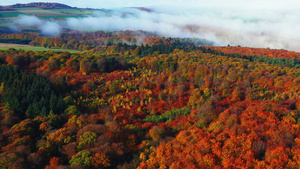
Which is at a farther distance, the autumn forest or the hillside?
the hillside

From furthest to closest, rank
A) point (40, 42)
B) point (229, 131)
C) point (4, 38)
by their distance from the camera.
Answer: point (40, 42) < point (4, 38) < point (229, 131)

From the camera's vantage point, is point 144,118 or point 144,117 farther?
point 144,117

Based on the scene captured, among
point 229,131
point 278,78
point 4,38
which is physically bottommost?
point 4,38

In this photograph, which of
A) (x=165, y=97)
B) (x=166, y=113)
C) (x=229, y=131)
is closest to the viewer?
(x=229, y=131)

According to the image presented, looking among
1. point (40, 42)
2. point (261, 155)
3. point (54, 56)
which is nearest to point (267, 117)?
point (261, 155)

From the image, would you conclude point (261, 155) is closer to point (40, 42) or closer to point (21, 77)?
point (21, 77)

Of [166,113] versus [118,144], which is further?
[166,113]

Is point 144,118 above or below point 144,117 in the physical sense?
above

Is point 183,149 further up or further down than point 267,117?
Result: further down

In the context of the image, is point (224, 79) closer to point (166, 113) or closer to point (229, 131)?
point (166, 113)

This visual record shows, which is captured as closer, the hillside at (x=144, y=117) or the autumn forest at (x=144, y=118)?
the autumn forest at (x=144, y=118)
